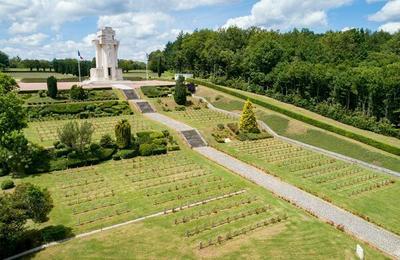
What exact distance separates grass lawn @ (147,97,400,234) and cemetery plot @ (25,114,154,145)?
726 cm

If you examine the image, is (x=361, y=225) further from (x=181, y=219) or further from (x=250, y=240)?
(x=181, y=219)

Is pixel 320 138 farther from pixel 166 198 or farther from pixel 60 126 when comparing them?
pixel 60 126

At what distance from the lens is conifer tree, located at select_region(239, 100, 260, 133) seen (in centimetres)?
4306

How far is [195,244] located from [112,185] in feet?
35.5

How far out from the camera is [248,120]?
43375 millimetres

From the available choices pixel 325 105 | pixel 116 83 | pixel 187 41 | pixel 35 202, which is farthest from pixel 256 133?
pixel 187 41

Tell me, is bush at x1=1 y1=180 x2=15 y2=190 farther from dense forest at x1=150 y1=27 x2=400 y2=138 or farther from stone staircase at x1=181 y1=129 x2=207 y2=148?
dense forest at x1=150 y1=27 x2=400 y2=138

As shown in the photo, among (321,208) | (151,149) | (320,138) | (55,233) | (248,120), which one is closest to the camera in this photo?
(55,233)

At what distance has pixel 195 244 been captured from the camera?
64.2ft

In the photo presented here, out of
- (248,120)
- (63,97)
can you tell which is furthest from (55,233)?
(63,97)

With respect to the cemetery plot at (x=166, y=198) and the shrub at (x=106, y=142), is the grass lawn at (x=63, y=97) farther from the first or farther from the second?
the cemetery plot at (x=166, y=198)

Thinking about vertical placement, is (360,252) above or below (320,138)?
below

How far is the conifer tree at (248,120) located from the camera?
4306 centimetres

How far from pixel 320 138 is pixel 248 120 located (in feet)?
27.0
